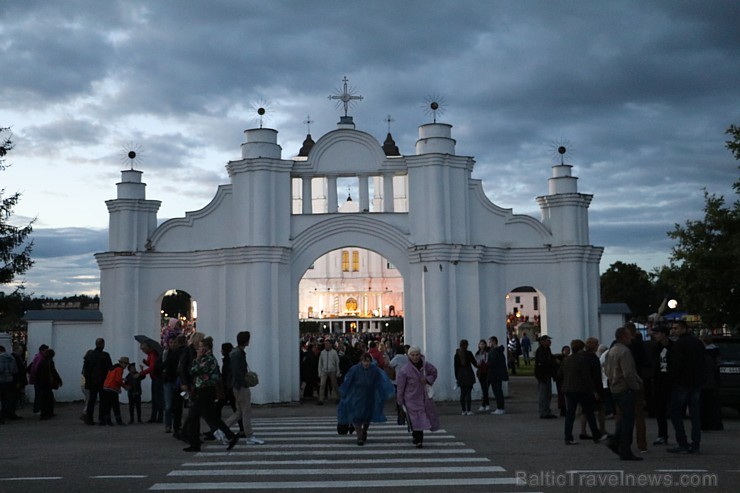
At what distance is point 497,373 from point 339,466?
27.5 feet

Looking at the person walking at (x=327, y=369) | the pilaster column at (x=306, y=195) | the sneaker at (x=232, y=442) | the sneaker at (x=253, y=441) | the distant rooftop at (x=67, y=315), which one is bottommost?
the sneaker at (x=253, y=441)

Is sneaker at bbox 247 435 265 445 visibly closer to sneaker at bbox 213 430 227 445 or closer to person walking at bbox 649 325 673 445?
sneaker at bbox 213 430 227 445

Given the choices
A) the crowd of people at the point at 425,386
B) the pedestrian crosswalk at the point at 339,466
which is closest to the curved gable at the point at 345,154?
the crowd of people at the point at 425,386

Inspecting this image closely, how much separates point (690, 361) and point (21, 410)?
57.7 feet

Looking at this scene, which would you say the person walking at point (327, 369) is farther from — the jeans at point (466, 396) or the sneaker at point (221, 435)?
the sneaker at point (221, 435)

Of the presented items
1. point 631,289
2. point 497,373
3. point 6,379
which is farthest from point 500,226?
point 631,289

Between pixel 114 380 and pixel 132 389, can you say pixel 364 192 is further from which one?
pixel 114 380

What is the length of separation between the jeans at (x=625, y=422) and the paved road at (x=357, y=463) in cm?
27

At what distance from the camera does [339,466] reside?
1183cm

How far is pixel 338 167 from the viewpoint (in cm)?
2450

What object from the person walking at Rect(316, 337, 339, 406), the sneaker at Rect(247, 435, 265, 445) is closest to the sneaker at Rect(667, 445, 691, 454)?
the sneaker at Rect(247, 435, 265, 445)

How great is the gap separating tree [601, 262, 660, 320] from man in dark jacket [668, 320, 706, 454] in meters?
78.6

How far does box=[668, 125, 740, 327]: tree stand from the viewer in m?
25.5

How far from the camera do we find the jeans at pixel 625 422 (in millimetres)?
11984
